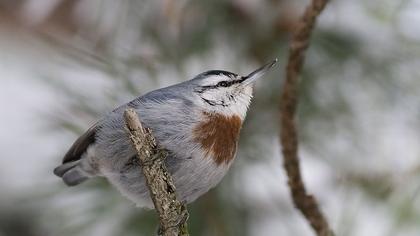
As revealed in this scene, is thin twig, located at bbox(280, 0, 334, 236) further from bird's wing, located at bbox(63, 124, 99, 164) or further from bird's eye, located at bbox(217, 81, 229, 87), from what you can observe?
bird's wing, located at bbox(63, 124, 99, 164)

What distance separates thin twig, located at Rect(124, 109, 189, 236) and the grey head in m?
0.51

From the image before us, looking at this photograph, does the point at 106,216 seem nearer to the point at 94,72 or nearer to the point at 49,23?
the point at 94,72

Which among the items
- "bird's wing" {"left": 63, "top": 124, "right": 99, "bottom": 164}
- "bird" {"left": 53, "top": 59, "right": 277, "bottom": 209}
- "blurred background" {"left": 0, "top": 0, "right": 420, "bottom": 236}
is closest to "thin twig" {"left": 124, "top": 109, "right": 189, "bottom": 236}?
"bird" {"left": 53, "top": 59, "right": 277, "bottom": 209}

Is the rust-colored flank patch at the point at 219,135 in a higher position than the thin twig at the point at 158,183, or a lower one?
higher

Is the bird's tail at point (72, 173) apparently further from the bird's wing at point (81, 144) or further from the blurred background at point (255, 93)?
the blurred background at point (255, 93)

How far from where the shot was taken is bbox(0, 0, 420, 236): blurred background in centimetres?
224

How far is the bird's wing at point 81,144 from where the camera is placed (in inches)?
78.8

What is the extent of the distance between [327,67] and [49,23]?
87 cm

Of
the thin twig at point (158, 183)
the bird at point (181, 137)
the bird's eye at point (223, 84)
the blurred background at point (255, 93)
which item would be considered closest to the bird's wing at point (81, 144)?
the bird at point (181, 137)

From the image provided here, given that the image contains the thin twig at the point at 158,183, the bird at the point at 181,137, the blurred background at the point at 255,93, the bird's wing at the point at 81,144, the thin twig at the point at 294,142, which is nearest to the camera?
the thin twig at the point at 158,183

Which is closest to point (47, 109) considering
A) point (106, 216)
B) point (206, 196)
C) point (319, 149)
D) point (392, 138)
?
point (106, 216)

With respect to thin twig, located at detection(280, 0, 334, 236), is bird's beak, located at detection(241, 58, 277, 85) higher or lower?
higher

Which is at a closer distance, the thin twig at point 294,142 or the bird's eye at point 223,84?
the thin twig at point 294,142

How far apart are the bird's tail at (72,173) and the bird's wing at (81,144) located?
1 cm
